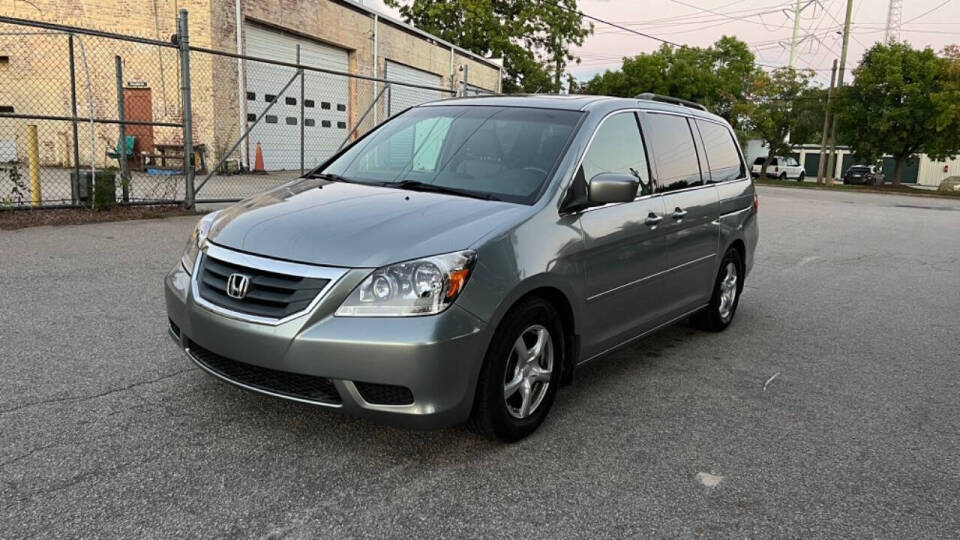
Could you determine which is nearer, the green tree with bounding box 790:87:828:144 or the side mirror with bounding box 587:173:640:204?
the side mirror with bounding box 587:173:640:204

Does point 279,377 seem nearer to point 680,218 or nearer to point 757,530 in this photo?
point 757,530

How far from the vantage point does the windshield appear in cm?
398

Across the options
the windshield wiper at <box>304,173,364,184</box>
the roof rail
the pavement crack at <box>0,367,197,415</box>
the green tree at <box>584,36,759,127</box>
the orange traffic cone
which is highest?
the green tree at <box>584,36,759,127</box>

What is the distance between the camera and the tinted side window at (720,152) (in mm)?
5656

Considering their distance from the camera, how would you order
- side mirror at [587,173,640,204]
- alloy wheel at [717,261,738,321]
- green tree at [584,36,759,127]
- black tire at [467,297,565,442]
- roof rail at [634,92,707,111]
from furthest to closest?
green tree at [584,36,759,127] < alloy wheel at [717,261,738,321] < roof rail at [634,92,707,111] < side mirror at [587,173,640,204] < black tire at [467,297,565,442]

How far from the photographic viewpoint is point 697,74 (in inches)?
2152

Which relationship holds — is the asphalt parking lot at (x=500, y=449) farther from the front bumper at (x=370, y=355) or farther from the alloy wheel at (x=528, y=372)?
the front bumper at (x=370, y=355)

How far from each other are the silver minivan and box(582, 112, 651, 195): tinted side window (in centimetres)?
1

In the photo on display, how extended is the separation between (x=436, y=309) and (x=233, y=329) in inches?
35.0

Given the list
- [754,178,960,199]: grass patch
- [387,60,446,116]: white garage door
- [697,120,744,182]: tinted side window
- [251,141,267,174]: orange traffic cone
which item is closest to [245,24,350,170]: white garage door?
[251,141,267,174]: orange traffic cone

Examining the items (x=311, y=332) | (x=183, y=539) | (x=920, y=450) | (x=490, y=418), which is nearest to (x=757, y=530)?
(x=490, y=418)

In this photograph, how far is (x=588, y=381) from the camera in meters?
4.56

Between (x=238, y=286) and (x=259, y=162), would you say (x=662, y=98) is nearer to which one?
(x=238, y=286)

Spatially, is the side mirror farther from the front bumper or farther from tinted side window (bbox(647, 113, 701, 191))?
the front bumper
